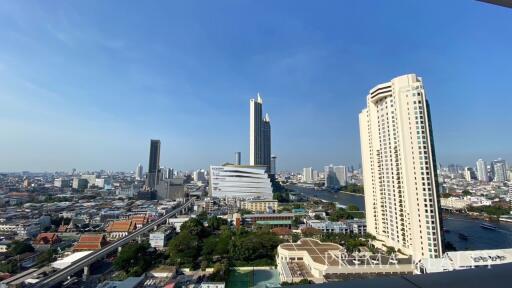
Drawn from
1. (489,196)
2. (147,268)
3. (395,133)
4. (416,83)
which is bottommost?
(147,268)

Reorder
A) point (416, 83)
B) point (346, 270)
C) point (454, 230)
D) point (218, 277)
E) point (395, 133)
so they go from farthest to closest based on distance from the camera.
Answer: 1. point (454, 230)
2. point (395, 133)
3. point (416, 83)
4. point (218, 277)
5. point (346, 270)

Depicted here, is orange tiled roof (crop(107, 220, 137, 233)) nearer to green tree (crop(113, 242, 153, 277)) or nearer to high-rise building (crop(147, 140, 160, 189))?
green tree (crop(113, 242, 153, 277))

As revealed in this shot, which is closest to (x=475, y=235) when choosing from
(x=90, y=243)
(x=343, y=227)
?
(x=343, y=227)

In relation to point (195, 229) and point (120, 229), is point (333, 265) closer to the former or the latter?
point (195, 229)

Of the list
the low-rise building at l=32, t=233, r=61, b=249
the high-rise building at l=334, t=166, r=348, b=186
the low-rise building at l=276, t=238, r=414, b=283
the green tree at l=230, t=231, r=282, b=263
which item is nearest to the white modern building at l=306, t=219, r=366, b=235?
the green tree at l=230, t=231, r=282, b=263

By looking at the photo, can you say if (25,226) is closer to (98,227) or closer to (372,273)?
(98,227)

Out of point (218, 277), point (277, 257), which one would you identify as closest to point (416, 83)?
point (277, 257)

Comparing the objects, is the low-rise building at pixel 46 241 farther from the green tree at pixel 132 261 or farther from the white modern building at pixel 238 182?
the white modern building at pixel 238 182
